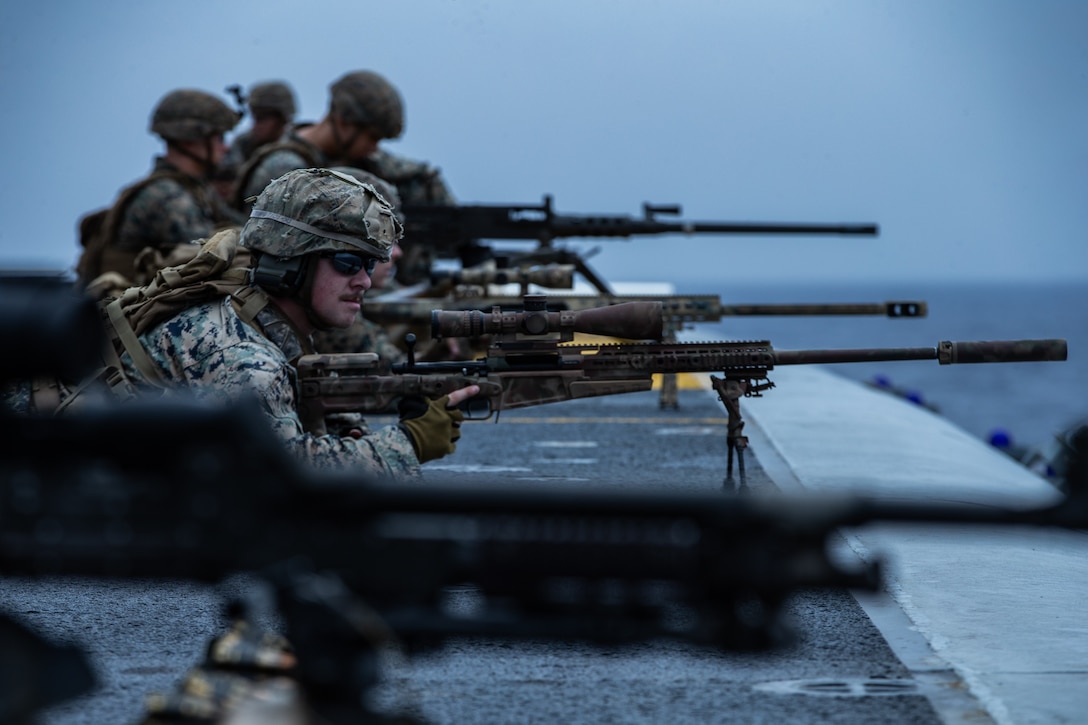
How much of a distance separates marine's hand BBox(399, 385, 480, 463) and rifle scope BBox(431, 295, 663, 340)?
10.7 inches

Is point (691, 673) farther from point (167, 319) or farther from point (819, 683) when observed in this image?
point (167, 319)

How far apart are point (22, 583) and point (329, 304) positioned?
5.69ft

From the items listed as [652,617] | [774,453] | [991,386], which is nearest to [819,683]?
[652,617]

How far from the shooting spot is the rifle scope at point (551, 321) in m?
5.81

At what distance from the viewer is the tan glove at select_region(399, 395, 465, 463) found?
5.49m

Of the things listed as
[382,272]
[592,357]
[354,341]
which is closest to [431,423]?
[592,357]

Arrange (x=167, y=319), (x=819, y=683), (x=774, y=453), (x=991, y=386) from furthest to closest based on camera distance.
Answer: (x=991, y=386) → (x=774, y=453) → (x=167, y=319) → (x=819, y=683)

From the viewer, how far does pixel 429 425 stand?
5555 millimetres

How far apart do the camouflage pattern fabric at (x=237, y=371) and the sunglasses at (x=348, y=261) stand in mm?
361

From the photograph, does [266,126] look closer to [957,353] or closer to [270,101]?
[270,101]

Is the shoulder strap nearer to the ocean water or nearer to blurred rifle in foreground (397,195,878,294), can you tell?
blurred rifle in foreground (397,195,878,294)

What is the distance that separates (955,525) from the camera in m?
2.81

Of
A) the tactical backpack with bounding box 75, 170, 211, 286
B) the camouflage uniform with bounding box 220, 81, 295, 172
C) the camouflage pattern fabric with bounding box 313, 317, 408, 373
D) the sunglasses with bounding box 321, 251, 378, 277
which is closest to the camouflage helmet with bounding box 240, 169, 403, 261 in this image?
the sunglasses with bounding box 321, 251, 378, 277

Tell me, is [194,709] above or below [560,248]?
below
